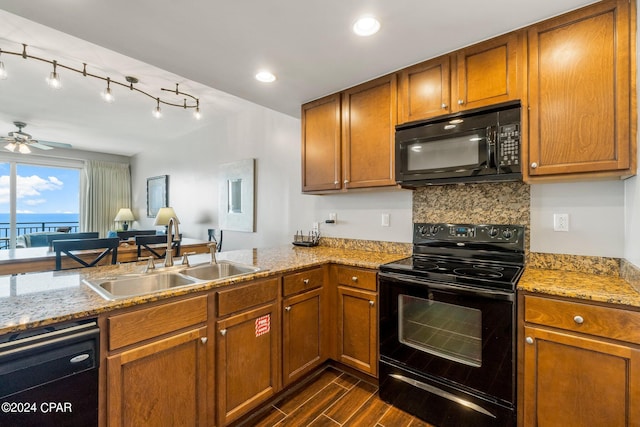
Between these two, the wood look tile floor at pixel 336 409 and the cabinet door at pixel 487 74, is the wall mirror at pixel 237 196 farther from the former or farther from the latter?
the cabinet door at pixel 487 74

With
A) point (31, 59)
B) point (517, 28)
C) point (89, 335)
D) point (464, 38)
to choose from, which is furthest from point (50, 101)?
point (517, 28)

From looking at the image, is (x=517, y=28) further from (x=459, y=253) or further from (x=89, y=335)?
(x=89, y=335)

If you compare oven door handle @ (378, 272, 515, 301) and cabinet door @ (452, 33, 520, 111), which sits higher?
cabinet door @ (452, 33, 520, 111)

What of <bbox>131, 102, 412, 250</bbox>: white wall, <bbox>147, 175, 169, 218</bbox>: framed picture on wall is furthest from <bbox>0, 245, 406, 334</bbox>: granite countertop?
<bbox>147, 175, 169, 218</bbox>: framed picture on wall

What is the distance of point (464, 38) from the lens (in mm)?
1731

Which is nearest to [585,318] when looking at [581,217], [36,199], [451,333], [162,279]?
[451,333]

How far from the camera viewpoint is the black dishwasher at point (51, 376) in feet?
3.02

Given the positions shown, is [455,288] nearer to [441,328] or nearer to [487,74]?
Result: [441,328]

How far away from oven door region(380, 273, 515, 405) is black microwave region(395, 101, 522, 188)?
0.70 meters

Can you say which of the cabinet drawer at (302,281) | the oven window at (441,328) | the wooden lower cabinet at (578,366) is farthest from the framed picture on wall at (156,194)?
the wooden lower cabinet at (578,366)

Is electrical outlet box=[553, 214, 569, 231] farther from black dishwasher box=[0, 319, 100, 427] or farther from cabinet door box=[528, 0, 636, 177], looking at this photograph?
black dishwasher box=[0, 319, 100, 427]

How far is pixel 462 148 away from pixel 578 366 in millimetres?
1254

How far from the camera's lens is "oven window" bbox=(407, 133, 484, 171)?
5.84 feet

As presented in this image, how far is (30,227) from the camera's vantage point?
6.16 m
